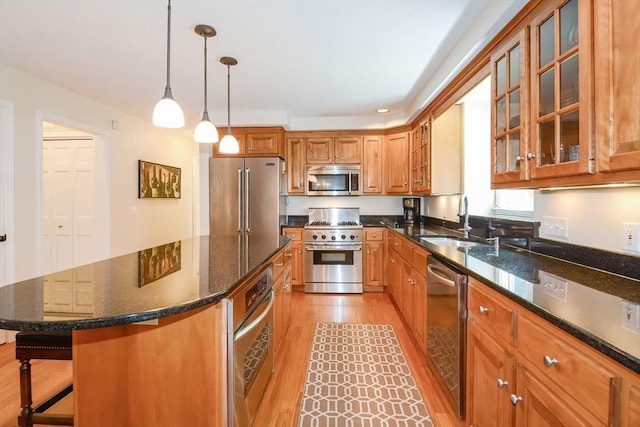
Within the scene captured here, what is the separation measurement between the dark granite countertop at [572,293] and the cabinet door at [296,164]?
2925 millimetres

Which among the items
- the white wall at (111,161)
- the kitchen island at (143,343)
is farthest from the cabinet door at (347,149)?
the kitchen island at (143,343)

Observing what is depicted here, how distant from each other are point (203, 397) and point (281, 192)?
10.7ft

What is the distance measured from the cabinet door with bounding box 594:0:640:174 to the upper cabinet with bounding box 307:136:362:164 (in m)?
3.42

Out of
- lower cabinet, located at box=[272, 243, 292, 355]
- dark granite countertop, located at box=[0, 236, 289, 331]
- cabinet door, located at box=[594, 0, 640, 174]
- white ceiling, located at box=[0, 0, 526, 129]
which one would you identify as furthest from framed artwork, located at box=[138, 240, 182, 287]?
cabinet door, located at box=[594, 0, 640, 174]

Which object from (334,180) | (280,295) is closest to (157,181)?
(334,180)

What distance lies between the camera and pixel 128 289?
1146mm

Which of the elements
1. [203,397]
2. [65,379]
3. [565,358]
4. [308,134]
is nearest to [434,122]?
[308,134]

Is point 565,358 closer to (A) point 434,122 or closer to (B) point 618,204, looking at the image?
(B) point 618,204

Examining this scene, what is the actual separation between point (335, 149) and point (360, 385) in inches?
126

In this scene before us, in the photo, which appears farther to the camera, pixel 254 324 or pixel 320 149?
pixel 320 149

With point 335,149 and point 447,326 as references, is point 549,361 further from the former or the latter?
point 335,149

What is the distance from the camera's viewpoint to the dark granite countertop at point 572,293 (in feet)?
2.50

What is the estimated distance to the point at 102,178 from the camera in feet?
12.4

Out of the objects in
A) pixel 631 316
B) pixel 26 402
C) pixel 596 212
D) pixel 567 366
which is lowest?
pixel 26 402
